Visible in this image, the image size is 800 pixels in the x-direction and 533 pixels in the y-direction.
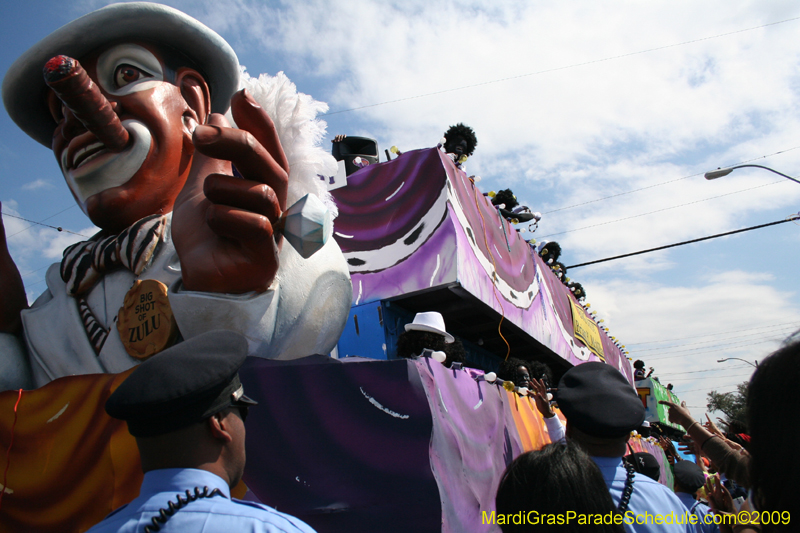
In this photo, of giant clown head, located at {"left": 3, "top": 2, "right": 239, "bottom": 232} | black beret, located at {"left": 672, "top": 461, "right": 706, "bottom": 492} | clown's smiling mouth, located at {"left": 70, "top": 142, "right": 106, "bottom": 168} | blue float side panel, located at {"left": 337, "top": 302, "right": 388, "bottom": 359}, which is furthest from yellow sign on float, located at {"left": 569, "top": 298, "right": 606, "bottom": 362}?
clown's smiling mouth, located at {"left": 70, "top": 142, "right": 106, "bottom": 168}

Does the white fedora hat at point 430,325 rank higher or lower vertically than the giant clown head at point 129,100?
lower

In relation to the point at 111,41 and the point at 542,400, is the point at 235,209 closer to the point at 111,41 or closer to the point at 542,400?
the point at 111,41

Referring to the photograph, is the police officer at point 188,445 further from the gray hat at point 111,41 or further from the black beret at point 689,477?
the black beret at point 689,477

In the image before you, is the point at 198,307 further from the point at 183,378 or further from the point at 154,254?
the point at 183,378

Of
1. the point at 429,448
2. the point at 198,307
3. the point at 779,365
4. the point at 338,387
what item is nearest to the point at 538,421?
the point at 429,448

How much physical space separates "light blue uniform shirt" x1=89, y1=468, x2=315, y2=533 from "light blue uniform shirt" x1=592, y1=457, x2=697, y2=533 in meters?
0.97

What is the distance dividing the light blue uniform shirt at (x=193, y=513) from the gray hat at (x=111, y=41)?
8.60 ft

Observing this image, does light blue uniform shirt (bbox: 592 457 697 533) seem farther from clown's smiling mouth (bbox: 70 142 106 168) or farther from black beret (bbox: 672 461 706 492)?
clown's smiling mouth (bbox: 70 142 106 168)

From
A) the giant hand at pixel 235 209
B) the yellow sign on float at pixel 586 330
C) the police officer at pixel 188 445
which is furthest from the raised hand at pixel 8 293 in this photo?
the yellow sign on float at pixel 586 330

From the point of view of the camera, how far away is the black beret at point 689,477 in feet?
11.3

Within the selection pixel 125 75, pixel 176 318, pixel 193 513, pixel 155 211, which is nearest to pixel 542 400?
pixel 176 318

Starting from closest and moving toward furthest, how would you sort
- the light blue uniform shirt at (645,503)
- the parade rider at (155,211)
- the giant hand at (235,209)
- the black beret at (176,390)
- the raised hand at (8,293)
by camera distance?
1. the black beret at (176,390)
2. the light blue uniform shirt at (645,503)
3. the giant hand at (235,209)
4. the parade rider at (155,211)
5. the raised hand at (8,293)

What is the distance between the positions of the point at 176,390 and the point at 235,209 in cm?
117

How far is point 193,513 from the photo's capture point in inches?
44.1
